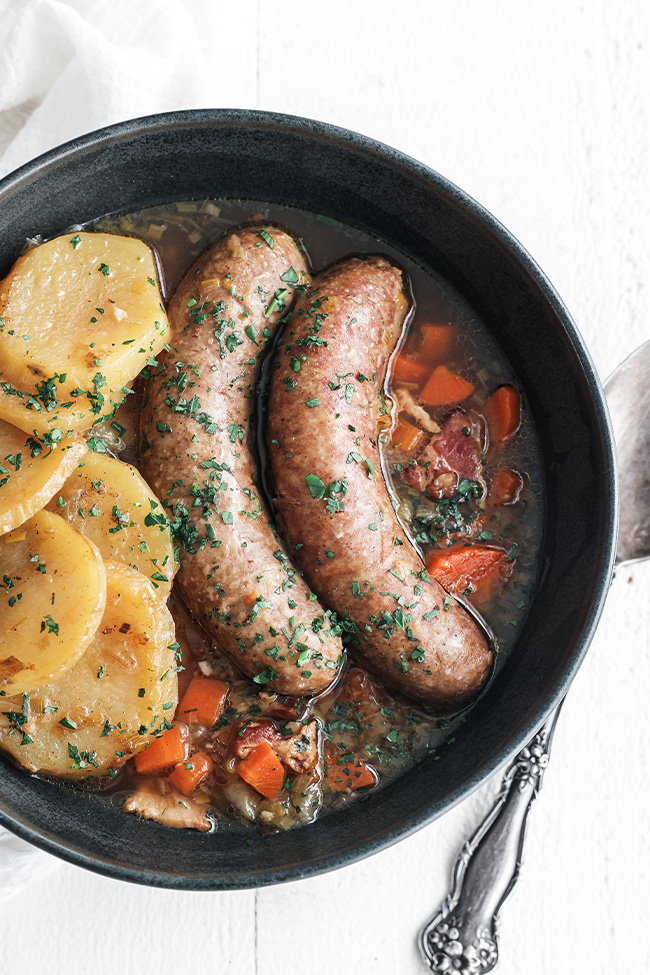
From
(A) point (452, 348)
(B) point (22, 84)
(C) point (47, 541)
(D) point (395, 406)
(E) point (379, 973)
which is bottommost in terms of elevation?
(E) point (379, 973)

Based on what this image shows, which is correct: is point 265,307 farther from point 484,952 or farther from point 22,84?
point 484,952

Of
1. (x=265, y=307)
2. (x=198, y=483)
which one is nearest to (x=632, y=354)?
(x=265, y=307)

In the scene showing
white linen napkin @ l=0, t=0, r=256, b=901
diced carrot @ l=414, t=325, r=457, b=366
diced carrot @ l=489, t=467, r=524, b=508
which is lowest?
diced carrot @ l=489, t=467, r=524, b=508

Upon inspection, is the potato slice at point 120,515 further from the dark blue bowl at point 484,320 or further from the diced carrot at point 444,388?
the diced carrot at point 444,388

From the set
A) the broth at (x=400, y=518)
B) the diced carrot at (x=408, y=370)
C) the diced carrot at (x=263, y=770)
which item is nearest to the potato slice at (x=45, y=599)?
the broth at (x=400, y=518)

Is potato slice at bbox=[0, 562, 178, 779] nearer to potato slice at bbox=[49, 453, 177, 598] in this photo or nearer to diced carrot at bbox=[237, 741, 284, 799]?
potato slice at bbox=[49, 453, 177, 598]

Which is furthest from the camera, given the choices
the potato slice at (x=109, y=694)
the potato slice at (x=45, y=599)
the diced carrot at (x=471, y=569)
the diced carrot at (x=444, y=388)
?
the diced carrot at (x=444, y=388)

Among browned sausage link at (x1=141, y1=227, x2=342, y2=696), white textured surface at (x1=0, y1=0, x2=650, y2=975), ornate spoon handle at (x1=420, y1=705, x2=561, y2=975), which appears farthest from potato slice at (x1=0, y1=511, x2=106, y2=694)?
ornate spoon handle at (x1=420, y1=705, x2=561, y2=975)
